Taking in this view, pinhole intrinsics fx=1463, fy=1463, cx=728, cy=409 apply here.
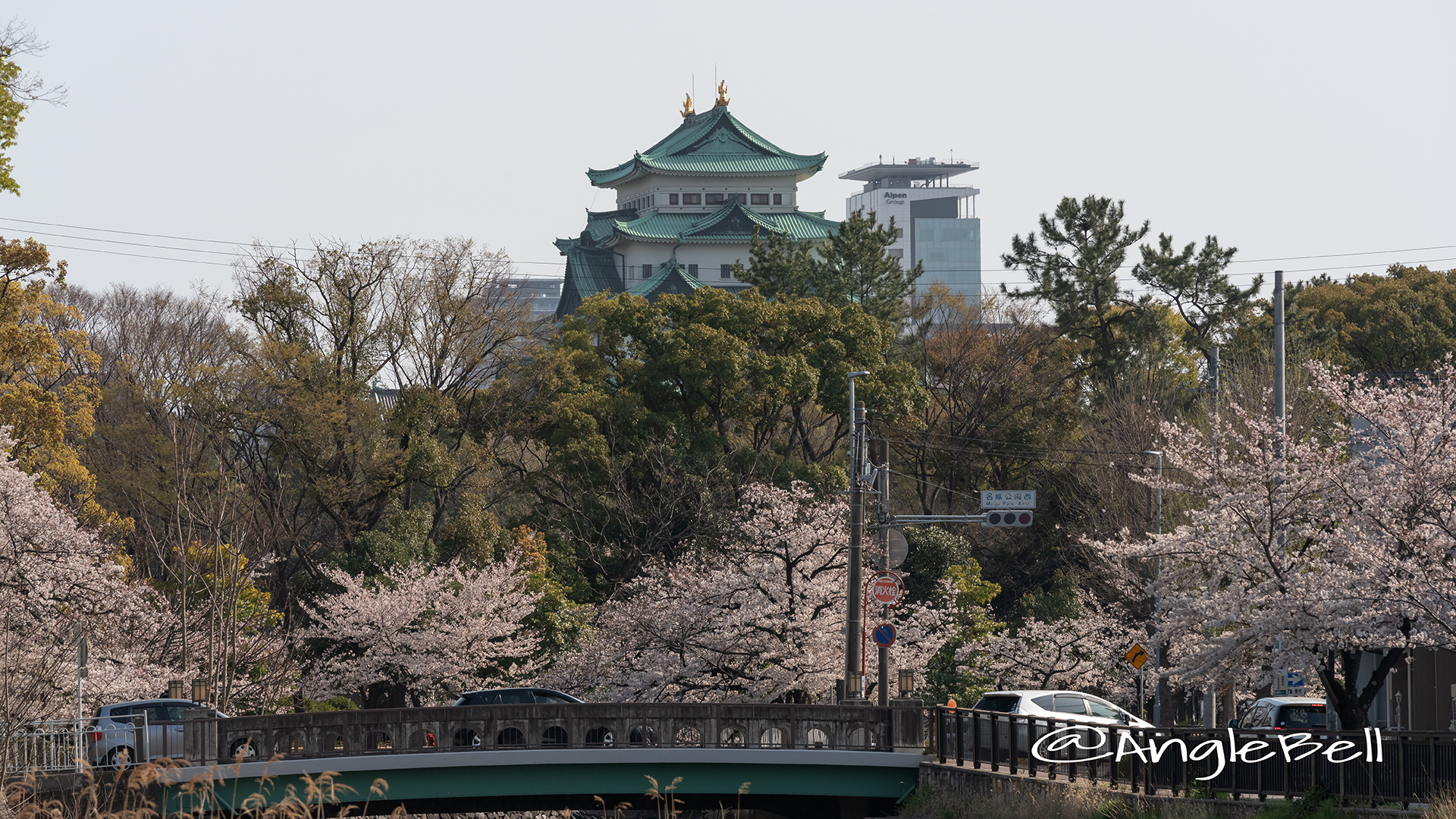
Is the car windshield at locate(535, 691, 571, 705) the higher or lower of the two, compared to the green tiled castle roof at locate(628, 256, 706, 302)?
lower

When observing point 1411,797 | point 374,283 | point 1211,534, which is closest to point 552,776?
point 1211,534

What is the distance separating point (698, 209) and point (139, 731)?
66.2m

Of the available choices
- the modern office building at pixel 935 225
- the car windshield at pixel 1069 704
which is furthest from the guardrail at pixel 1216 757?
the modern office building at pixel 935 225

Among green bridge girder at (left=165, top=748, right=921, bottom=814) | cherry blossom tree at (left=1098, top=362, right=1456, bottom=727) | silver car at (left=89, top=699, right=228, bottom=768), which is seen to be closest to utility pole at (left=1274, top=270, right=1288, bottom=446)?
cherry blossom tree at (left=1098, top=362, right=1456, bottom=727)

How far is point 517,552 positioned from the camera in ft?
124

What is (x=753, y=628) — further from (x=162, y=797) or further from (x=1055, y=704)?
(x=162, y=797)

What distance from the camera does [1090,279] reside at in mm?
49125

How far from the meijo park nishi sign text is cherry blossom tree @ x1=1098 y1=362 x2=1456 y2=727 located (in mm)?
1567

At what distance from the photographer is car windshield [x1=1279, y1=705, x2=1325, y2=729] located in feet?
81.0

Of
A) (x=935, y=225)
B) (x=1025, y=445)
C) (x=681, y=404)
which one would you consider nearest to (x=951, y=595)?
(x=681, y=404)

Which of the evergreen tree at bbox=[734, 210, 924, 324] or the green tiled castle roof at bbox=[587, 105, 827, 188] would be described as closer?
the evergreen tree at bbox=[734, 210, 924, 324]

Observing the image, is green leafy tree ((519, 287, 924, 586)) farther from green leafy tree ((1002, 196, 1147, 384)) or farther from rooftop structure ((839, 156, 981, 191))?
rooftop structure ((839, 156, 981, 191))

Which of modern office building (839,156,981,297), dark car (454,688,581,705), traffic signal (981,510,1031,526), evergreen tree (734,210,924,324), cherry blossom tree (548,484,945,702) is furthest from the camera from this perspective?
modern office building (839,156,981,297)

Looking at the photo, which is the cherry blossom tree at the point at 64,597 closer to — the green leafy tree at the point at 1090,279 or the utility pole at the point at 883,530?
the utility pole at the point at 883,530
